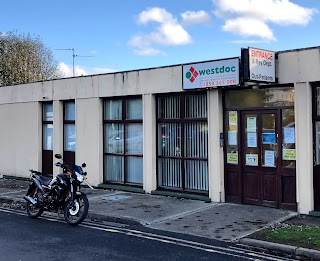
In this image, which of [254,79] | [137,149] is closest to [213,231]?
[254,79]

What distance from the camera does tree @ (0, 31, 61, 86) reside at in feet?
98.6

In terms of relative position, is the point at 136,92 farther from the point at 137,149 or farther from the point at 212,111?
the point at 212,111

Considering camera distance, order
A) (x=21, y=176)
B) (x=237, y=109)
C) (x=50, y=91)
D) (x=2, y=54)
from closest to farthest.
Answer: (x=237, y=109)
(x=50, y=91)
(x=21, y=176)
(x=2, y=54)

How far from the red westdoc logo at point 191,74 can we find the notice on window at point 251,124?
1718 mm

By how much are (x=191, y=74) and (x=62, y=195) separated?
14.4 ft

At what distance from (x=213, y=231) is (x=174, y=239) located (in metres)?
0.88

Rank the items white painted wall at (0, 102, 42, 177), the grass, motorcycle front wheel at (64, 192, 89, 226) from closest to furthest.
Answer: the grass → motorcycle front wheel at (64, 192, 89, 226) → white painted wall at (0, 102, 42, 177)

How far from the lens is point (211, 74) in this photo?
10.8 metres

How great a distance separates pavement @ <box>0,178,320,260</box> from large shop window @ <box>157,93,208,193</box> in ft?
1.97

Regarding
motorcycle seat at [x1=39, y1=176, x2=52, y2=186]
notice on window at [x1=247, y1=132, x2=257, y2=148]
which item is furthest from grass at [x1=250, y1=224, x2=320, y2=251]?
motorcycle seat at [x1=39, y1=176, x2=52, y2=186]

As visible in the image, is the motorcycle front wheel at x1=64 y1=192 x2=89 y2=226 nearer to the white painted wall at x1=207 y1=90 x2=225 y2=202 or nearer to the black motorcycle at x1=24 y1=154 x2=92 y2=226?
the black motorcycle at x1=24 y1=154 x2=92 y2=226

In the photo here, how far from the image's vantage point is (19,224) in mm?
9336

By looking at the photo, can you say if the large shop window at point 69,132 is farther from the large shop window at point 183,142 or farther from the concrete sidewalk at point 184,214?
the large shop window at point 183,142

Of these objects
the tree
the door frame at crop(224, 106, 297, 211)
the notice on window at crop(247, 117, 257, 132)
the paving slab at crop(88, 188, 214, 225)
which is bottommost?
the paving slab at crop(88, 188, 214, 225)
